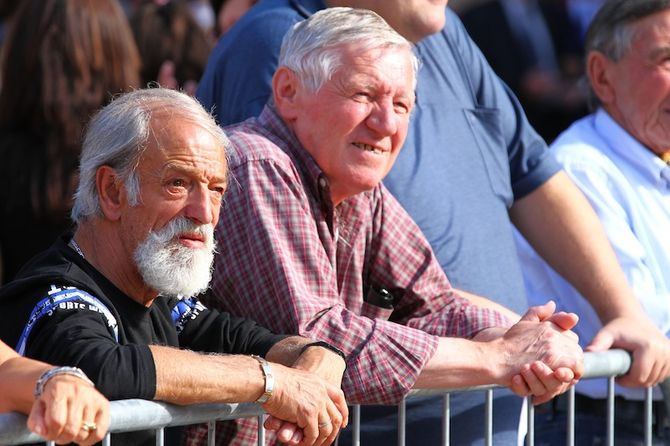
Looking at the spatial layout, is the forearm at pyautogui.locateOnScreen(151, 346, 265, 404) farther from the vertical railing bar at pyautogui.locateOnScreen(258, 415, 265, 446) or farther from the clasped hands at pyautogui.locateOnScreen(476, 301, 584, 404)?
the clasped hands at pyautogui.locateOnScreen(476, 301, 584, 404)

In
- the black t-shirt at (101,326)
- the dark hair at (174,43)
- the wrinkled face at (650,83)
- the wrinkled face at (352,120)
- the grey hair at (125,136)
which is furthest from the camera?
the dark hair at (174,43)

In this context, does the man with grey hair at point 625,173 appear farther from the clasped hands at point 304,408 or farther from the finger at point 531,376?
the clasped hands at point 304,408

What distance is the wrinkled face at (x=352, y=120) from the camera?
10.3 ft

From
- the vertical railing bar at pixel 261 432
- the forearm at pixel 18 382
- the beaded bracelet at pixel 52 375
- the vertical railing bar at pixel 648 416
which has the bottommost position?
the vertical railing bar at pixel 648 416

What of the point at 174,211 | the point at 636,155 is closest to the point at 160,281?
the point at 174,211

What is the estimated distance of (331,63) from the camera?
315 centimetres

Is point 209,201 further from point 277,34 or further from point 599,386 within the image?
point 599,386

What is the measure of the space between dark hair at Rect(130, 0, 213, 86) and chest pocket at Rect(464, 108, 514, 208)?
2191 millimetres

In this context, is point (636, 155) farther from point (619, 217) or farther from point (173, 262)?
point (173, 262)

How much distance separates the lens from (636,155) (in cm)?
427

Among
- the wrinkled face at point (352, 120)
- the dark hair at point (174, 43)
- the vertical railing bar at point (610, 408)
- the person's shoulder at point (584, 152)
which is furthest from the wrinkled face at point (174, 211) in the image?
the dark hair at point (174, 43)

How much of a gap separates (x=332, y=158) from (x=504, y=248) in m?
0.79


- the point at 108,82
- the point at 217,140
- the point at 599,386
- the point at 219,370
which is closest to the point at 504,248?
the point at 599,386

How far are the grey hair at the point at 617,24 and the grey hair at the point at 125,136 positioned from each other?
2.03 meters
